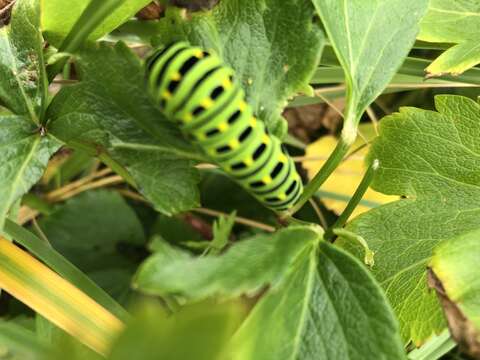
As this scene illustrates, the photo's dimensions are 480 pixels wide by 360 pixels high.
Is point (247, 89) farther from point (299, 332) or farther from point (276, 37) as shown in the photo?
point (299, 332)

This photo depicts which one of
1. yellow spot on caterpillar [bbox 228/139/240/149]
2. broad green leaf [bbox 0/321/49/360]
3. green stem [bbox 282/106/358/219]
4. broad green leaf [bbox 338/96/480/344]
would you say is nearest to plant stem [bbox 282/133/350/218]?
green stem [bbox 282/106/358/219]

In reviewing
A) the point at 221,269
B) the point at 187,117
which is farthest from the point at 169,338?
the point at 187,117

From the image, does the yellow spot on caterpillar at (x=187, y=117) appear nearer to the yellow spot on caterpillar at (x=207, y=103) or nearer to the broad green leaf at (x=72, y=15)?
the yellow spot on caterpillar at (x=207, y=103)

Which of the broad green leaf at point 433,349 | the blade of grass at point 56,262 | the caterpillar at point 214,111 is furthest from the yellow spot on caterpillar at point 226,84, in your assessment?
the broad green leaf at point 433,349

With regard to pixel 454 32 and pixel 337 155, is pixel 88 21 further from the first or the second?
pixel 454 32

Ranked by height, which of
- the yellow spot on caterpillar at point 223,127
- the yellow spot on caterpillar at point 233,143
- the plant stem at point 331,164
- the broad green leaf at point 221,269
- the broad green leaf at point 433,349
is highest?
the yellow spot on caterpillar at point 223,127

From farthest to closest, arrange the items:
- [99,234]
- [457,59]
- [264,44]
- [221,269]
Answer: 1. [99,234]
2. [457,59]
3. [264,44]
4. [221,269]

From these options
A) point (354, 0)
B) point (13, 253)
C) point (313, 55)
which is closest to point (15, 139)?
point (13, 253)
